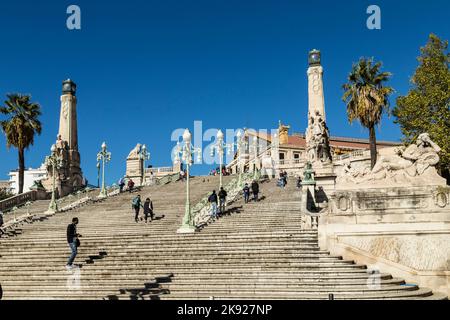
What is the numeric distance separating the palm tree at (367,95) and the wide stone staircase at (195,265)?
13650mm

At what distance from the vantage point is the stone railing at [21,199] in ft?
99.8

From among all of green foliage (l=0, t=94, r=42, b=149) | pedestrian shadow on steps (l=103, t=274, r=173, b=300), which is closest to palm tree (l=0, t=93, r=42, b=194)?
green foliage (l=0, t=94, r=42, b=149)

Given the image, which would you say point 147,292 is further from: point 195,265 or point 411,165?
point 411,165

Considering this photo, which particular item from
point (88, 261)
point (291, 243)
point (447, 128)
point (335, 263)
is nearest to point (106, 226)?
point (88, 261)

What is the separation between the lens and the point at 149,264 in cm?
1517

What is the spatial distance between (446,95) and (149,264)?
16.5 meters

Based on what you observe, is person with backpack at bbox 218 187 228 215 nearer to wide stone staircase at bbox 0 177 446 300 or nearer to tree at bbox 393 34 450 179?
wide stone staircase at bbox 0 177 446 300

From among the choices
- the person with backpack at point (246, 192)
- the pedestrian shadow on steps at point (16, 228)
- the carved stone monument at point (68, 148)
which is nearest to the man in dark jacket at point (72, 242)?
the pedestrian shadow on steps at point (16, 228)

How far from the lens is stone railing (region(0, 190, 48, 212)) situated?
30.4 meters

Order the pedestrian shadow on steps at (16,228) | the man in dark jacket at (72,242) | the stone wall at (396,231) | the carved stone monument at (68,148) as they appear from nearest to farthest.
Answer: the stone wall at (396,231) < the man in dark jacket at (72,242) < the pedestrian shadow on steps at (16,228) < the carved stone monument at (68,148)

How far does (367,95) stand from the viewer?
32.3 m

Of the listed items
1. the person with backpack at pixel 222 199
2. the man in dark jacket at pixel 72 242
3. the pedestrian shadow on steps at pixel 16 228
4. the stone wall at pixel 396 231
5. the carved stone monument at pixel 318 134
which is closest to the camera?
the stone wall at pixel 396 231

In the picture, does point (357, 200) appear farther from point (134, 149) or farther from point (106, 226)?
point (134, 149)

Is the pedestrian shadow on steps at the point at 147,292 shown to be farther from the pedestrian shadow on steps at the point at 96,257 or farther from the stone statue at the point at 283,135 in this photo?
the stone statue at the point at 283,135
